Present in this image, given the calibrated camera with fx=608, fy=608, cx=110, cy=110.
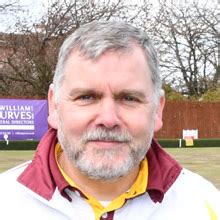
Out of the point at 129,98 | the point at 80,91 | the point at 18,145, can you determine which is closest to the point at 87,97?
the point at 80,91

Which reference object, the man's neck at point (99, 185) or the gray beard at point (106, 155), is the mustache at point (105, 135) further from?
the man's neck at point (99, 185)

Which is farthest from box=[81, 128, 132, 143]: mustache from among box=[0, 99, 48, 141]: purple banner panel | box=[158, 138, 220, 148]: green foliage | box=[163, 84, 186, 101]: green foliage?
box=[163, 84, 186, 101]: green foliage

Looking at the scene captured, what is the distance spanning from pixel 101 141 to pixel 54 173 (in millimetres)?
232

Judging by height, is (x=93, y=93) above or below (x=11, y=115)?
above

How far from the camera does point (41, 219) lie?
2092 mm

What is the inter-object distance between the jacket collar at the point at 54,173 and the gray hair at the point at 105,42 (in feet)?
0.81

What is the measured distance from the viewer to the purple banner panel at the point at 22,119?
23.3m

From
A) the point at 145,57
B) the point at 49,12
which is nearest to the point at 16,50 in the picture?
the point at 49,12

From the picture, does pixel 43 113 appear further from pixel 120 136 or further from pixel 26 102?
pixel 120 136

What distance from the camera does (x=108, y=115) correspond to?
203 centimetres

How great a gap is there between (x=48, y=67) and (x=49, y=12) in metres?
3.70

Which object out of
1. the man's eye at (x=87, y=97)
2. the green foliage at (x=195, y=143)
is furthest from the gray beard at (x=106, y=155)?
the green foliage at (x=195, y=143)

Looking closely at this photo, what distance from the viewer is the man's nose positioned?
203cm

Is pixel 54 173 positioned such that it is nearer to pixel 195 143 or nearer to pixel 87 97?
pixel 87 97
